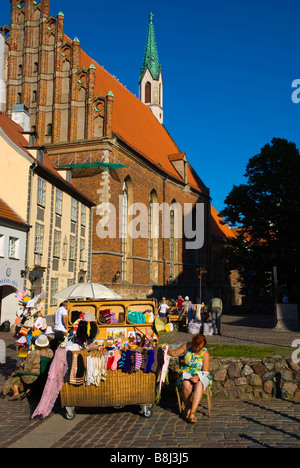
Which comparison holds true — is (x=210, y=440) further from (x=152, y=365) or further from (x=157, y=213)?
(x=157, y=213)

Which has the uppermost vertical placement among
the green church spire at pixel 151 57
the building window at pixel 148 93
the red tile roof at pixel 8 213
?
the green church spire at pixel 151 57

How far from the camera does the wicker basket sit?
614 cm

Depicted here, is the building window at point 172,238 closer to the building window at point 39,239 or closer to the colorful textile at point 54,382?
the building window at point 39,239

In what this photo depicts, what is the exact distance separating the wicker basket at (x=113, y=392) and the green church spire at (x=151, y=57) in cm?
5161

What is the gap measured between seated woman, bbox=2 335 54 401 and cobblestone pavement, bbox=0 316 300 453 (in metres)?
0.22

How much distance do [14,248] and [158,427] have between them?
49.7 feet

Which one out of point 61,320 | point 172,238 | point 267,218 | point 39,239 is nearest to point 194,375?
point 61,320

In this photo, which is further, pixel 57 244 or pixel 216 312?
pixel 57 244

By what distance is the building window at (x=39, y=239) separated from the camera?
20922 millimetres

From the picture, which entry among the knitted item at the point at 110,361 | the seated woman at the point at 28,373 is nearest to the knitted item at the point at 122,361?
the knitted item at the point at 110,361

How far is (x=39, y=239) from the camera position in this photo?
69.7 feet

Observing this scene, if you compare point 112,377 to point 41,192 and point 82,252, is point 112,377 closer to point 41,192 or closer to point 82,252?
point 41,192
